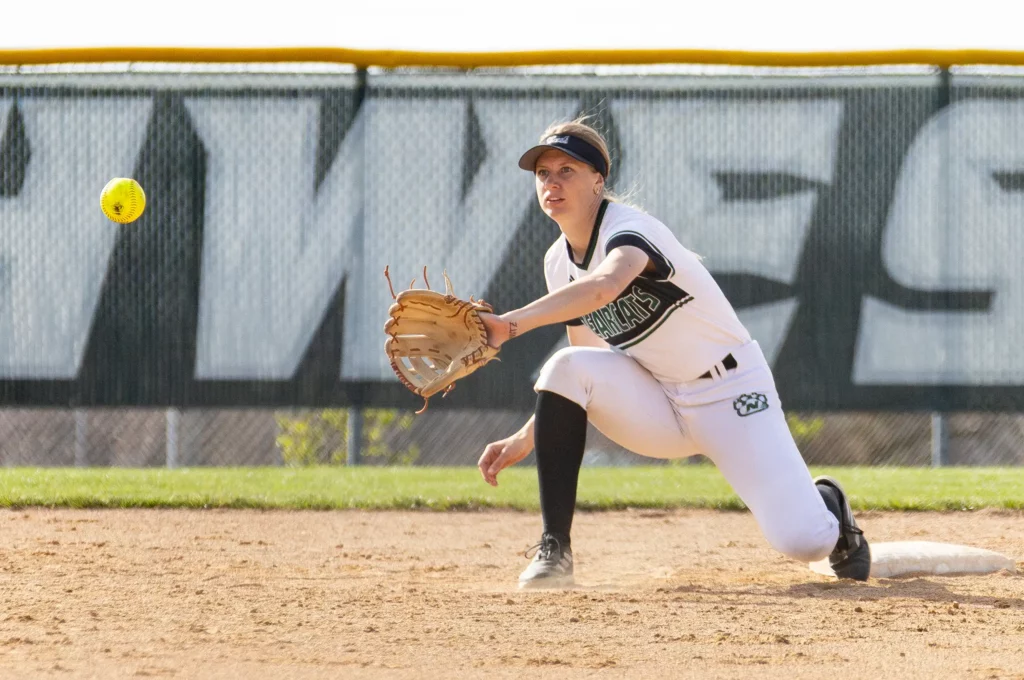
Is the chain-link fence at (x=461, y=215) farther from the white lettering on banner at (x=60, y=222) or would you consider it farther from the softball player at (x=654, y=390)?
the softball player at (x=654, y=390)

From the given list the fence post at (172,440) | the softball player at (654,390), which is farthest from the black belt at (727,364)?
the fence post at (172,440)

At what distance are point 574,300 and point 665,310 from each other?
1.70 feet

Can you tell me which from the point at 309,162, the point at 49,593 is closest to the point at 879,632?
the point at 49,593

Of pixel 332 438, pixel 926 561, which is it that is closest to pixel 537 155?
pixel 926 561

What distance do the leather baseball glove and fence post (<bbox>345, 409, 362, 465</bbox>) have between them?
15.4 feet

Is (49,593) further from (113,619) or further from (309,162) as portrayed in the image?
(309,162)

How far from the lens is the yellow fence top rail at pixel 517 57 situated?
331 inches

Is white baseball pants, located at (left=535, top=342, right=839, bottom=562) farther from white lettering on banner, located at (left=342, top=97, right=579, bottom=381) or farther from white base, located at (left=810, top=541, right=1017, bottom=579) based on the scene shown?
white lettering on banner, located at (left=342, top=97, right=579, bottom=381)

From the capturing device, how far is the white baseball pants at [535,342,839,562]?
3.48 metres

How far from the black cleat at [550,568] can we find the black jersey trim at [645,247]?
0.85 meters

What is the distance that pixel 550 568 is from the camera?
346 cm

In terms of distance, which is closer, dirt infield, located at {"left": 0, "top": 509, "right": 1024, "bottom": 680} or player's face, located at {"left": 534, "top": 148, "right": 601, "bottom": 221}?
dirt infield, located at {"left": 0, "top": 509, "right": 1024, "bottom": 680}

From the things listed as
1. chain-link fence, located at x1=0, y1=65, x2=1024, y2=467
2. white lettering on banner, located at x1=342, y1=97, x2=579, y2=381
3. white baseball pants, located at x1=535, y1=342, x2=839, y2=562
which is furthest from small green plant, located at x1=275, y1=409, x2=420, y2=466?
white baseball pants, located at x1=535, y1=342, x2=839, y2=562

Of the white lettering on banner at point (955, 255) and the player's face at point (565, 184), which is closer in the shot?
the player's face at point (565, 184)
